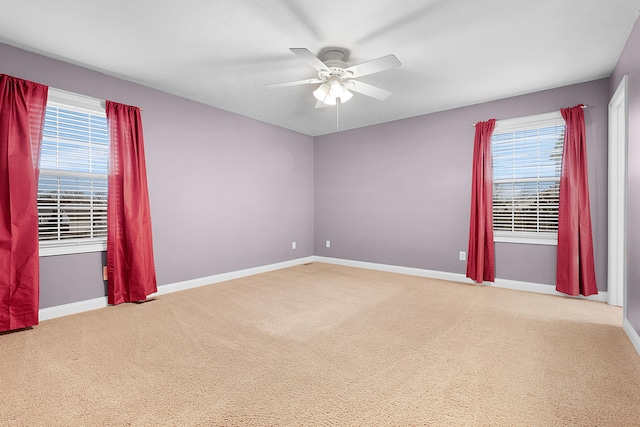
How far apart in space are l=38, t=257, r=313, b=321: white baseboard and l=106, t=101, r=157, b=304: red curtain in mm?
183

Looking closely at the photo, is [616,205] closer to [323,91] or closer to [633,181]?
[633,181]

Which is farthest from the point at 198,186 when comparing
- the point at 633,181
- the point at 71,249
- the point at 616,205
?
the point at 616,205

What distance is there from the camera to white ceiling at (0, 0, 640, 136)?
7.46ft

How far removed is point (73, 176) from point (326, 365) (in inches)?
126

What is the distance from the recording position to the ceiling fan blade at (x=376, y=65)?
2398mm

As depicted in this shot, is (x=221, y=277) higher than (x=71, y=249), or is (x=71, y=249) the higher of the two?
(x=71, y=249)

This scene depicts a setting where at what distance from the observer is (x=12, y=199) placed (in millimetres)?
2686

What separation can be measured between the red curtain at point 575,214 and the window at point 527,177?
0.15 meters

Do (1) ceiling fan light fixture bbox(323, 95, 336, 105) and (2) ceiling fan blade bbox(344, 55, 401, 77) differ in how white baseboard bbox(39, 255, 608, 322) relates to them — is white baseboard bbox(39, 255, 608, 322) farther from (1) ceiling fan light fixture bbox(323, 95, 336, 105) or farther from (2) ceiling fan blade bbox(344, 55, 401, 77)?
(2) ceiling fan blade bbox(344, 55, 401, 77)

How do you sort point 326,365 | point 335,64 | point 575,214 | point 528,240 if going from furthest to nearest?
point 528,240 → point 575,214 → point 335,64 → point 326,365

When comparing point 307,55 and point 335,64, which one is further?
point 335,64

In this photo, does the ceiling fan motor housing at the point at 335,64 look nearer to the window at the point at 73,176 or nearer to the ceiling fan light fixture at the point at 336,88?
the ceiling fan light fixture at the point at 336,88

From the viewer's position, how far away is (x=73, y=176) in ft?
10.5

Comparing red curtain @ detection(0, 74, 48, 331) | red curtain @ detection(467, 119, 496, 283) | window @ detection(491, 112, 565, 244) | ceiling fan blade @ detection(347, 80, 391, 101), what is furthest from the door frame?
red curtain @ detection(0, 74, 48, 331)
